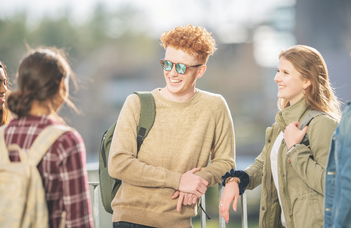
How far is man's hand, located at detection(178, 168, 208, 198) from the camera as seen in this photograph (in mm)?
2221

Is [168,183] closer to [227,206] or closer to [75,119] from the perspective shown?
[227,206]

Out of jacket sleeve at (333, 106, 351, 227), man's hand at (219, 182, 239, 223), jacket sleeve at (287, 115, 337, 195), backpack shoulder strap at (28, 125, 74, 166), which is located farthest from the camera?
man's hand at (219, 182, 239, 223)

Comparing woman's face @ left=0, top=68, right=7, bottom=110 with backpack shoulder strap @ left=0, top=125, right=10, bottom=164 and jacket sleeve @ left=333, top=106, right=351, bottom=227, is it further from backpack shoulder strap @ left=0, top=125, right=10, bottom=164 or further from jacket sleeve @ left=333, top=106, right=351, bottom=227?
jacket sleeve @ left=333, top=106, right=351, bottom=227

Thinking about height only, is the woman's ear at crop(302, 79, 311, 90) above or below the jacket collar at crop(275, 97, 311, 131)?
above

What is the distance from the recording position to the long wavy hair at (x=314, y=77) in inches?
87.7

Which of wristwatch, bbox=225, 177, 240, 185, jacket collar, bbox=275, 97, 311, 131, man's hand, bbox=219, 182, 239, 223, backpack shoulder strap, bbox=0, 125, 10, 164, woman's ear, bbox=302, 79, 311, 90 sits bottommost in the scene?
man's hand, bbox=219, 182, 239, 223

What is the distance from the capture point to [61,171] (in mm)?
1575

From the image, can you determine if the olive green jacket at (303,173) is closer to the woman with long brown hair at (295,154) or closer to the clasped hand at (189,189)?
the woman with long brown hair at (295,154)

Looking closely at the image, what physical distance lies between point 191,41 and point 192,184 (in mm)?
980

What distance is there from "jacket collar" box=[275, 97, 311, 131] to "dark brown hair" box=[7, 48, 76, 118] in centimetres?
148

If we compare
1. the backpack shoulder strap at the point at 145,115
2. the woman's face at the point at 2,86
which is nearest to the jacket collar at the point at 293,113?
the backpack shoulder strap at the point at 145,115

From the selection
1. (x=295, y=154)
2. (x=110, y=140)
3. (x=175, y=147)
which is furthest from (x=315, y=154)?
(x=110, y=140)

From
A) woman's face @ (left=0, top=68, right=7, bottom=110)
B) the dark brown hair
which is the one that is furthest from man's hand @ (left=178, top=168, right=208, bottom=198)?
woman's face @ (left=0, top=68, right=7, bottom=110)

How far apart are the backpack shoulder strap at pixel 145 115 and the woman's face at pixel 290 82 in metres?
0.90
